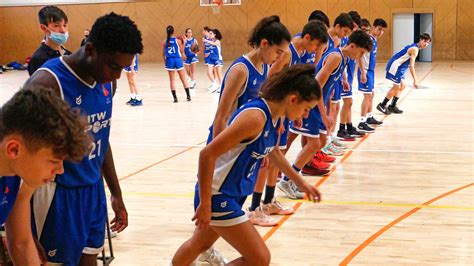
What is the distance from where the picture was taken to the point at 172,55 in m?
14.8

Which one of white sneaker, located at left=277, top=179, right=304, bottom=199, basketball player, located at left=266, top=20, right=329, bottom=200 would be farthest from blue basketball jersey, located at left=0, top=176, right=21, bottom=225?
white sneaker, located at left=277, top=179, right=304, bottom=199

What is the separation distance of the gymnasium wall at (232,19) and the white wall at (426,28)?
0.61 ft

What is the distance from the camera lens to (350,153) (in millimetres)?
8766

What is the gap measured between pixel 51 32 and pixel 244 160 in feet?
7.34

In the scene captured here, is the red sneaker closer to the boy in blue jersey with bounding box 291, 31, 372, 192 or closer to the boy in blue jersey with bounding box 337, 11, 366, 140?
the boy in blue jersey with bounding box 291, 31, 372, 192

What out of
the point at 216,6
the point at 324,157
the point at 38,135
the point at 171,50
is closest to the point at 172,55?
the point at 171,50

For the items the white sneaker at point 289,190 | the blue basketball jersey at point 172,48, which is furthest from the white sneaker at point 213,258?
the blue basketball jersey at point 172,48

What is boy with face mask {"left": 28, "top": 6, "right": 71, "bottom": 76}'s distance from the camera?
480 centimetres

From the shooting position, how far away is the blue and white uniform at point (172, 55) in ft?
48.2

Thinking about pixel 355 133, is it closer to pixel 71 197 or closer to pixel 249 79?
pixel 249 79

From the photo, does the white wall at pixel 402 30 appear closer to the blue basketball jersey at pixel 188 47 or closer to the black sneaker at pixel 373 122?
the blue basketball jersey at pixel 188 47

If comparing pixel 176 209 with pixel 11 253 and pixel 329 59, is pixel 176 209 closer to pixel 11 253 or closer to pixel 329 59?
pixel 329 59

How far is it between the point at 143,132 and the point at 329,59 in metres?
4.95

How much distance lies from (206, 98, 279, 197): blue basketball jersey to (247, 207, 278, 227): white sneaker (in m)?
2.08
